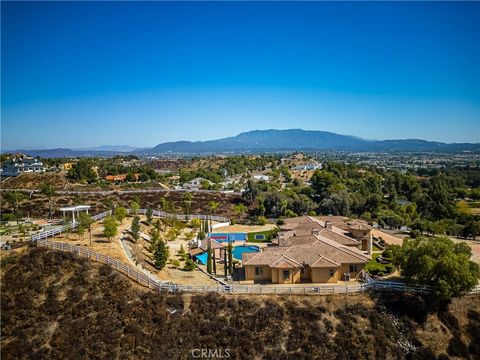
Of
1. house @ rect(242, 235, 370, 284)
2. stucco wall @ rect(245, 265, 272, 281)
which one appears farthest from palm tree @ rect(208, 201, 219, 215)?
stucco wall @ rect(245, 265, 272, 281)

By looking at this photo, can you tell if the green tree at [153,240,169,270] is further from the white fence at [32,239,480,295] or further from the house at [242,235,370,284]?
the house at [242,235,370,284]

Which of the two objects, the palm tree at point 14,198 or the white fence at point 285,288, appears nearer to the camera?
the white fence at point 285,288

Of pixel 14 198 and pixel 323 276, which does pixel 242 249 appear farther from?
pixel 14 198

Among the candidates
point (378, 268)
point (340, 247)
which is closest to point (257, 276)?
point (340, 247)

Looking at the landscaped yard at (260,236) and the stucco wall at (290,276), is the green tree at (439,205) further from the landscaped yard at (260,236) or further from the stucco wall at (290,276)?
the stucco wall at (290,276)

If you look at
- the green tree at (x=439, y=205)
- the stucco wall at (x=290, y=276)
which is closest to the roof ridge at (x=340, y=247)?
the stucco wall at (x=290, y=276)
